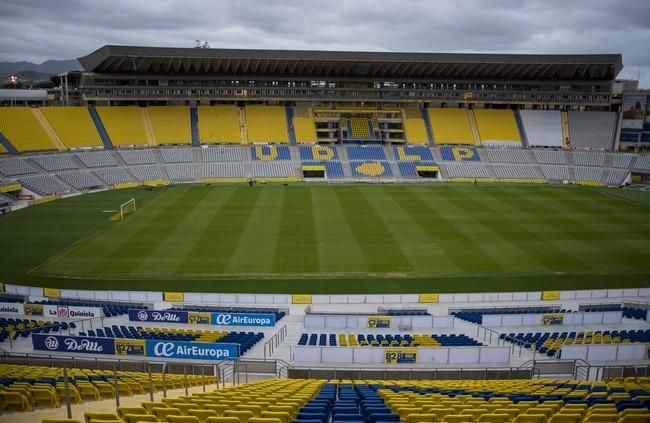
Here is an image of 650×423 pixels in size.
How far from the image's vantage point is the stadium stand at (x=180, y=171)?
63938 millimetres

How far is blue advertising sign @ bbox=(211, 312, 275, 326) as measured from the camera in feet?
68.7

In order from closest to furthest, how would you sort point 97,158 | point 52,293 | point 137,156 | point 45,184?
point 52,293 → point 45,184 → point 97,158 → point 137,156

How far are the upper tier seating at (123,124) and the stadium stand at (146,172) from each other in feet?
20.8

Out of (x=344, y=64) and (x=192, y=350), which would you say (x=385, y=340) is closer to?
(x=192, y=350)

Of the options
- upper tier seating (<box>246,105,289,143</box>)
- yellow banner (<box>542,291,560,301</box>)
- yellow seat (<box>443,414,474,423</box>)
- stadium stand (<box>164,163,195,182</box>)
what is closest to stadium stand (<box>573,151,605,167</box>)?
upper tier seating (<box>246,105,289,143</box>)

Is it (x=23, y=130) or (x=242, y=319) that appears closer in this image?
(x=242, y=319)

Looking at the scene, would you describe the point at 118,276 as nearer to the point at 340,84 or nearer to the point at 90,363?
the point at 90,363

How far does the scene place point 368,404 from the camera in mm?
9500

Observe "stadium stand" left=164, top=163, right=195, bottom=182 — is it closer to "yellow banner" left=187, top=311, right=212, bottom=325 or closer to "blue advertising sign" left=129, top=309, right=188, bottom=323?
"blue advertising sign" left=129, top=309, right=188, bottom=323

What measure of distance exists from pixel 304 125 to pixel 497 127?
29.6 metres

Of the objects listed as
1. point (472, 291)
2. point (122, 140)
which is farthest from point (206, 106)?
point (472, 291)

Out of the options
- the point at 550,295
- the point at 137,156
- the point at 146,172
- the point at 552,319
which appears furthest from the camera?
the point at 137,156

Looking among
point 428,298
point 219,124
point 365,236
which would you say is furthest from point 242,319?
point 219,124

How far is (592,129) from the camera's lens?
2980 inches
